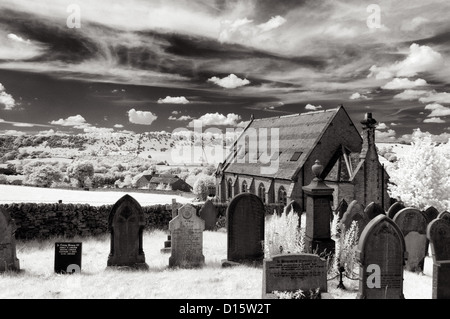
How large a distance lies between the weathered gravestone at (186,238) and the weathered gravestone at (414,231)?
6.82 m

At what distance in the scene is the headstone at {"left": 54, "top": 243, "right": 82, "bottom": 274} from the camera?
10.3 meters

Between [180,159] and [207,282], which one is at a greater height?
[180,159]

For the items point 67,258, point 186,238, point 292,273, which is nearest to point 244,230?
point 186,238

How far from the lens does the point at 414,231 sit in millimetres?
11445

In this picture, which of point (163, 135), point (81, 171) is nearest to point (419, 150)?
point (81, 171)

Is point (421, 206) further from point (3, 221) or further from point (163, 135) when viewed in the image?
point (163, 135)

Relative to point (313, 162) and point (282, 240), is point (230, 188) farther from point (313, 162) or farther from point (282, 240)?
point (282, 240)

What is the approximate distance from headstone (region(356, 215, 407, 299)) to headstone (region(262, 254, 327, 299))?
0.94 meters

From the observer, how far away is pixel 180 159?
154m

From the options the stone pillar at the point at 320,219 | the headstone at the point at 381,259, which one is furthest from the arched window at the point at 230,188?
the headstone at the point at 381,259

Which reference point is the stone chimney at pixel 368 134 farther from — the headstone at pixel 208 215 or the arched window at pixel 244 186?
the arched window at pixel 244 186

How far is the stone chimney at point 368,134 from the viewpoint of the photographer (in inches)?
856

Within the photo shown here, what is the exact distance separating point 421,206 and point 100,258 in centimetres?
2274

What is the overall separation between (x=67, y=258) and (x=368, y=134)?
19.4 m
